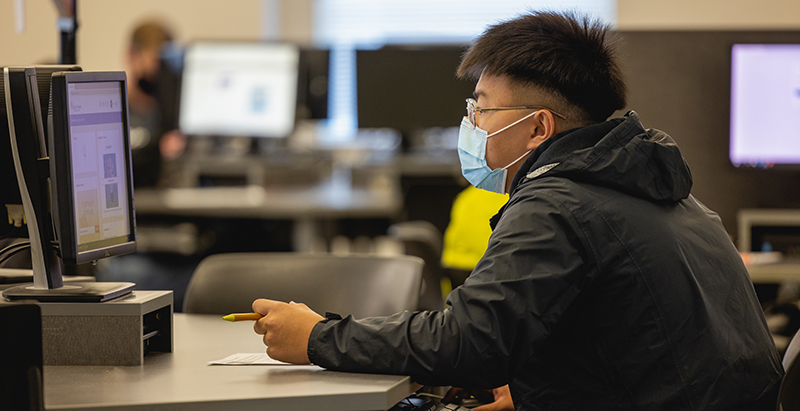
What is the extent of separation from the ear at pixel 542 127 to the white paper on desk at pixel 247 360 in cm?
57

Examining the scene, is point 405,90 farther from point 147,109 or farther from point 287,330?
point 287,330

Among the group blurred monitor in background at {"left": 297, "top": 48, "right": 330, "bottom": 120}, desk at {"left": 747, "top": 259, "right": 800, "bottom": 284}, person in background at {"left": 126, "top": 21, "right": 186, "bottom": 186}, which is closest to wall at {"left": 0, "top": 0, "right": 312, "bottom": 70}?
person in background at {"left": 126, "top": 21, "right": 186, "bottom": 186}

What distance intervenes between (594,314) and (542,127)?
36 centimetres

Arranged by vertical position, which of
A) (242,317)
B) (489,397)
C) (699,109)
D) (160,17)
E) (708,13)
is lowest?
(489,397)

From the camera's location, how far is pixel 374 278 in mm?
1783

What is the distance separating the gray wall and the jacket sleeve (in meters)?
1.85

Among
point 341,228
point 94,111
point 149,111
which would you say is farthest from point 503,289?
point 149,111

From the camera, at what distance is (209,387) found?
3.48 ft

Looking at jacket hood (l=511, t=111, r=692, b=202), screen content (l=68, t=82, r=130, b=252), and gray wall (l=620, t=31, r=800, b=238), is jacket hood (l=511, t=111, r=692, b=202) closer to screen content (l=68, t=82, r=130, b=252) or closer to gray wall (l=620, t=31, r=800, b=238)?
screen content (l=68, t=82, r=130, b=252)

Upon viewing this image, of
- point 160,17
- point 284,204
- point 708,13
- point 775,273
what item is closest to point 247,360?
point 775,273

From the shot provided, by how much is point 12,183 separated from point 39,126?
0.16 meters

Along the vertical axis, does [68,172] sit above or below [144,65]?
below

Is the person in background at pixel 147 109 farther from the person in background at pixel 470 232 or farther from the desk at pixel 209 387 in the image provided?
the desk at pixel 209 387

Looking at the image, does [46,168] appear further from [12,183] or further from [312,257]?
[312,257]
